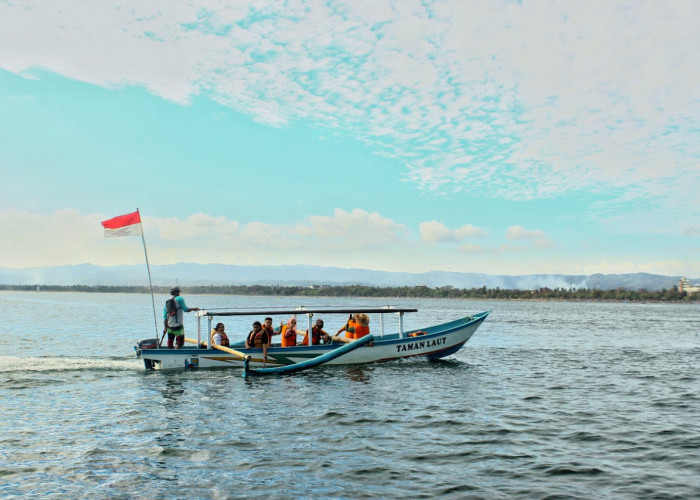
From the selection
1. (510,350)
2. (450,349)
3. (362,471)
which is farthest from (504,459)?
(510,350)

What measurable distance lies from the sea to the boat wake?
3.6 inches

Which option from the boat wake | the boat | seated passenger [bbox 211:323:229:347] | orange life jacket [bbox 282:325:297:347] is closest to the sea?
the boat wake

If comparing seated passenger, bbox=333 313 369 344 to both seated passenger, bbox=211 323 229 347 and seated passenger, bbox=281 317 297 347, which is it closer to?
seated passenger, bbox=281 317 297 347

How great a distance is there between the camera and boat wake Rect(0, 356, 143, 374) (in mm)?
25156

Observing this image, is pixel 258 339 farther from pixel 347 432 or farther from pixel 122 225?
pixel 347 432

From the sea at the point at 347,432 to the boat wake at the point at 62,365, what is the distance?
0.30 feet

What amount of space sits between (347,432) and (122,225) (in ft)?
50.8

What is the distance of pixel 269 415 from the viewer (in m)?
17.2

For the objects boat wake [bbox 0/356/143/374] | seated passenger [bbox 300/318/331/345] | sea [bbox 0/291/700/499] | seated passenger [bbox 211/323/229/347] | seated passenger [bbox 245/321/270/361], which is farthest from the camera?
seated passenger [bbox 300/318/331/345]

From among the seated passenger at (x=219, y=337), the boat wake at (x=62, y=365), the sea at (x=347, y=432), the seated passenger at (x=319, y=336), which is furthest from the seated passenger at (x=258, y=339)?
the boat wake at (x=62, y=365)

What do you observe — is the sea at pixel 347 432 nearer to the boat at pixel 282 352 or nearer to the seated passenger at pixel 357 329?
the boat at pixel 282 352

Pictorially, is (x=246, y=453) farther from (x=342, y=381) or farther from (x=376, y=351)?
(x=376, y=351)

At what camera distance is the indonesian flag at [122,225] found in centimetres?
2548

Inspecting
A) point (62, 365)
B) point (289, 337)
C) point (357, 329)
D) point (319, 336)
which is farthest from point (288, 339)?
point (62, 365)
